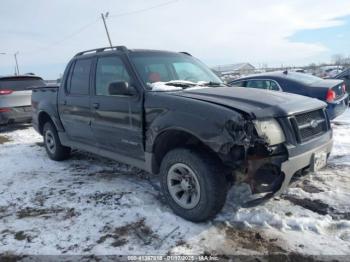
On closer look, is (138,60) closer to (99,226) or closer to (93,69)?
(93,69)

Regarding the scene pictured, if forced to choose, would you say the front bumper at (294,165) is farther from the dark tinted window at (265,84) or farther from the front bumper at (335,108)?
the dark tinted window at (265,84)

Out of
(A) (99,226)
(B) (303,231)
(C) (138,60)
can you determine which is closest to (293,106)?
(B) (303,231)

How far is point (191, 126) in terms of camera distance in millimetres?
3283

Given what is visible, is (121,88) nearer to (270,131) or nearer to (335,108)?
(270,131)

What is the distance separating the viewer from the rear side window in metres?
9.44

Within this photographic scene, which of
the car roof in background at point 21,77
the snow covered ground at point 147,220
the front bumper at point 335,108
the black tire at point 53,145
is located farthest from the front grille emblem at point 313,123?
the car roof in background at point 21,77

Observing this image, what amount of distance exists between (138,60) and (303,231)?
2770 millimetres

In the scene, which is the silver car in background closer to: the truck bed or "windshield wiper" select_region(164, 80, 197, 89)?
the truck bed

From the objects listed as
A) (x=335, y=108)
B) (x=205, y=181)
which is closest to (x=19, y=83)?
(x=205, y=181)

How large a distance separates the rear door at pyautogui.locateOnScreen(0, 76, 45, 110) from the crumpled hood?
7119 mm

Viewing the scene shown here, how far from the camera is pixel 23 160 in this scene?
645 cm

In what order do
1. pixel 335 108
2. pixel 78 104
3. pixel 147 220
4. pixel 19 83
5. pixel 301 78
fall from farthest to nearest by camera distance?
pixel 19 83, pixel 301 78, pixel 335 108, pixel 78 104, pixel 147 220

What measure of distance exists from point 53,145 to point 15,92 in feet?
13.3

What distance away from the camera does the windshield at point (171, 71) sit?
13.3 feet
